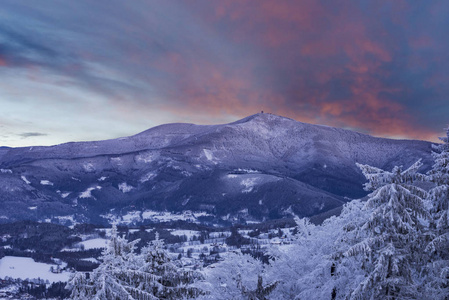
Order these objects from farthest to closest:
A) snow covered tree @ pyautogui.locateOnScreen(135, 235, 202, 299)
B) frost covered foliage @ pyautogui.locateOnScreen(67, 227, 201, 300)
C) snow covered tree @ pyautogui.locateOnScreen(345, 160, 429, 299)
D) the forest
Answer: snow covered tree @ pyautogui.locateOnScreen(135, 235, 202, 299) < snow covered tree @ pyautogui.locateOnScreen(345, 160, 429, 299) < the forest < frost covered foliage @ pyautogui.locateOnScreen(67, 227, 201, 300)

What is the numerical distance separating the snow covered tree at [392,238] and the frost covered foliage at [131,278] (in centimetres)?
1153

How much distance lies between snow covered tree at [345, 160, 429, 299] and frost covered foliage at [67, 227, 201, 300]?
11.5m

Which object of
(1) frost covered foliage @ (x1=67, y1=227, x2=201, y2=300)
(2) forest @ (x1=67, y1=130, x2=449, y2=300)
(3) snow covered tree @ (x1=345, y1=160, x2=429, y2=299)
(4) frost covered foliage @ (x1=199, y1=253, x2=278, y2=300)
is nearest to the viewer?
(1) frost covered foliage @ (x1=67, y1=227, x2=201, y2=300)

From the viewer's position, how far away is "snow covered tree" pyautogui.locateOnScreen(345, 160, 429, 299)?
23.4 metres

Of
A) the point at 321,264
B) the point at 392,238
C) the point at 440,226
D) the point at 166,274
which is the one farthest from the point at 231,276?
the point at 440,226

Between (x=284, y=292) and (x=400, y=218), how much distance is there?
20.3 metres

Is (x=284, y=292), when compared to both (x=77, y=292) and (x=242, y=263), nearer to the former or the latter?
(x=242, y=263)

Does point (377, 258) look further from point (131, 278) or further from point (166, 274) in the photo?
point (131, 278)

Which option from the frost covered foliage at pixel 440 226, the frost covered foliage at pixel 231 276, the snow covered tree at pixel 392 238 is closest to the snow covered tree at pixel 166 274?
the frost covered foliage at pixel 231 276

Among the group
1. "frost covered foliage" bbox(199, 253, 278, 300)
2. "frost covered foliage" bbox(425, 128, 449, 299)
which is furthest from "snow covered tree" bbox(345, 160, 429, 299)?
"frost covered foliage" bbox(199, 253, 278, 300)

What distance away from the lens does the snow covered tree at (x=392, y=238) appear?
23.4 m

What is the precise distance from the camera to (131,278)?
80.1 ft

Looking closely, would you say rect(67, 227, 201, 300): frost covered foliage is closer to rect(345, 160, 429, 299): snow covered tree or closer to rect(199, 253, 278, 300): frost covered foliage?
rect(199, 253, 278, 300): frost covered foliage

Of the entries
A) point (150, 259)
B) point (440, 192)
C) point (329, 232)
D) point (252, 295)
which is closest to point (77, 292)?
point (150, 259)
